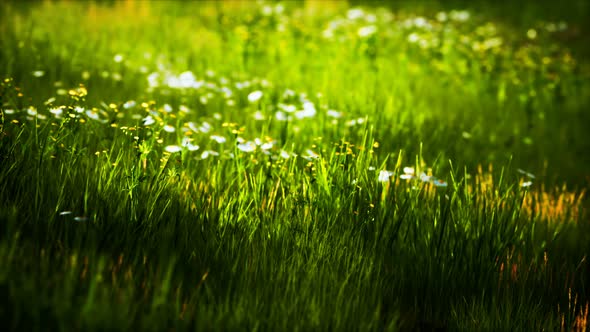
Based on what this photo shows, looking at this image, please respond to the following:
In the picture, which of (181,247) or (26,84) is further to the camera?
(26,84)

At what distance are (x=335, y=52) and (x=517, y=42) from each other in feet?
11.8

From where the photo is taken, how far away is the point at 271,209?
227 centimetres

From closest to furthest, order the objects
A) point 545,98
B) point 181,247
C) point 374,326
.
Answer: point 374,326 < point 181,247 < point 545,98

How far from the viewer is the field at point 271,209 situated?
5.48 ft

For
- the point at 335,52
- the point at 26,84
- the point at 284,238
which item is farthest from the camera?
the point at 335,52

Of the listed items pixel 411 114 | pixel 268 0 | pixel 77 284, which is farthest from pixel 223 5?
pixel 77 284

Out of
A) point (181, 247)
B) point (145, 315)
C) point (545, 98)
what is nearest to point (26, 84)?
point (181, 247)

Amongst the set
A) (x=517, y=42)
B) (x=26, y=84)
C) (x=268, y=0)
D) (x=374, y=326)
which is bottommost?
(x=374, y=326)

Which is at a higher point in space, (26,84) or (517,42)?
(517,42)

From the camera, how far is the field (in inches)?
65.7

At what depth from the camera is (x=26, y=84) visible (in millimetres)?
3818

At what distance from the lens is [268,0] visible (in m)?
9.30

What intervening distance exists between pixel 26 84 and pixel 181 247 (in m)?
2.62

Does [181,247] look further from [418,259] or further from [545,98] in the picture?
[545,98]
